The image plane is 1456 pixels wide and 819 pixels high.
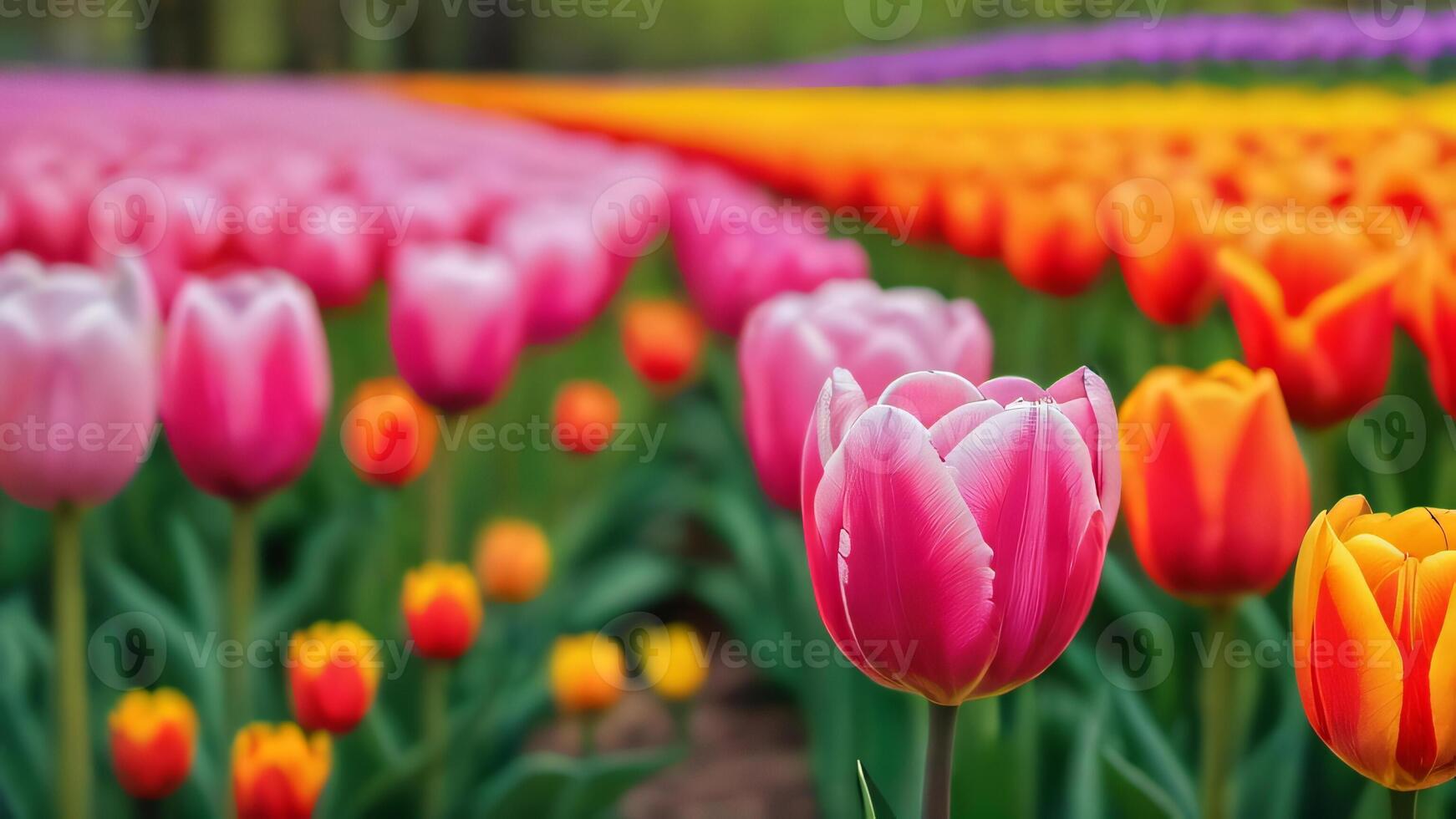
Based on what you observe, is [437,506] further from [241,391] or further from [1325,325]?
[1325,325]

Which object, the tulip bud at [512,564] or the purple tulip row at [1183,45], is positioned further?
the purple tulip row at [1183,45]

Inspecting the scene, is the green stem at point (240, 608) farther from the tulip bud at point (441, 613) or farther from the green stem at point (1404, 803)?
the green stem at point (1404, 803)

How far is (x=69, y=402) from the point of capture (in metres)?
0.82

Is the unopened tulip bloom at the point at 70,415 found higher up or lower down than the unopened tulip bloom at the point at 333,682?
higher up

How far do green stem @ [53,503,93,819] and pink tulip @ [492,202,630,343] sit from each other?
0.62 meters

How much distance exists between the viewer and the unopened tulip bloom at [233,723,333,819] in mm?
808

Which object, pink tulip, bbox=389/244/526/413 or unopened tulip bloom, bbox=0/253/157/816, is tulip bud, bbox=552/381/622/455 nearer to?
pink tulip, bbox=389/244/526/413

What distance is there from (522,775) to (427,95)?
14.9m

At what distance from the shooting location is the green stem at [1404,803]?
1.74ft

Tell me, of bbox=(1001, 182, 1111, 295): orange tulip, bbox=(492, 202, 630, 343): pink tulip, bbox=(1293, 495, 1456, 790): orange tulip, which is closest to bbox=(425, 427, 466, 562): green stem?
bbox=(492, 202, 630, 343): pink tulip

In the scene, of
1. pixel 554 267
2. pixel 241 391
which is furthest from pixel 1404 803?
pixel 554 267

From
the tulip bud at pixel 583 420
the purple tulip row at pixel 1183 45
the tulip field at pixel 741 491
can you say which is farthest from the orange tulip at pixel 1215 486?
the purple tulip row at pixel 1183 45

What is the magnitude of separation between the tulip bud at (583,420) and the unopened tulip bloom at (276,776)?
0.87m

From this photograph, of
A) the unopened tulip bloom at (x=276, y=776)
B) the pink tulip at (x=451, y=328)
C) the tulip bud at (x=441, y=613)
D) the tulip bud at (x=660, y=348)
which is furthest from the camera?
the tulip bud at (x=660, y=348)
